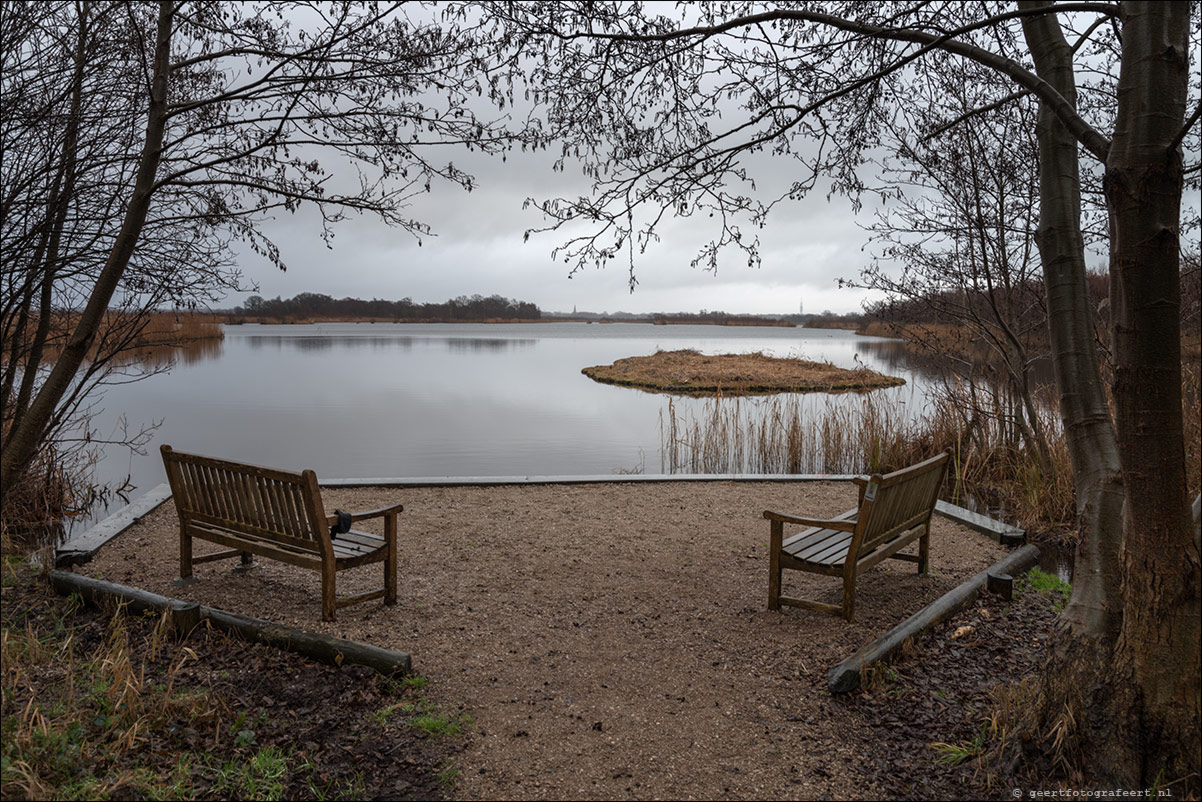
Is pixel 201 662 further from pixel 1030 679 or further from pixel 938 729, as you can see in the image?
pixel 1030 679

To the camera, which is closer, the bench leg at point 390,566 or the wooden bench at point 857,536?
the wooden bench at point 857,536

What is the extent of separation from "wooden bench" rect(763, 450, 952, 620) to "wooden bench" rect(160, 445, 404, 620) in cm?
249

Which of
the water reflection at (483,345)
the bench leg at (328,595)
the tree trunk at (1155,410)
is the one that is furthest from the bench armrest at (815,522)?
the water reflection at (483,345)

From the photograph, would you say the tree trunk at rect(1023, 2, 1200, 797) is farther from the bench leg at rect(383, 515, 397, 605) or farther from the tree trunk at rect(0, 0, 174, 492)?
the tree trunk at rect(0, 0, 174, 492)

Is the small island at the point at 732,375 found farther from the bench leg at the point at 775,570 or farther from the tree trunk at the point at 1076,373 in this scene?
the tree trunk at the point at 1076,373

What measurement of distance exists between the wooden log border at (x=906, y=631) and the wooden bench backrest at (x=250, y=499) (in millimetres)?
2939

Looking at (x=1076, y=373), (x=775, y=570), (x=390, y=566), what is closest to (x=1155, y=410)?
(x=1076, y=373)

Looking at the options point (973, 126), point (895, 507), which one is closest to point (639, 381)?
point (973, 126)

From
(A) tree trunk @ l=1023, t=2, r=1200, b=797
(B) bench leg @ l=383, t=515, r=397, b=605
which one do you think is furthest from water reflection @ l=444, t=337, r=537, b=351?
(A) tree trunk @ l=1023, t=2, r=1200, b=797

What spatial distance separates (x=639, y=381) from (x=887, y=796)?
1048 inches

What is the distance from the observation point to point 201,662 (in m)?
4.04

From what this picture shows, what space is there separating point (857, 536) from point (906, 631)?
59 cm

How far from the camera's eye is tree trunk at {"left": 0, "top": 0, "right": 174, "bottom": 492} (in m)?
4.06

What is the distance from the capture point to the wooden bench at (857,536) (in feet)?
15.2
